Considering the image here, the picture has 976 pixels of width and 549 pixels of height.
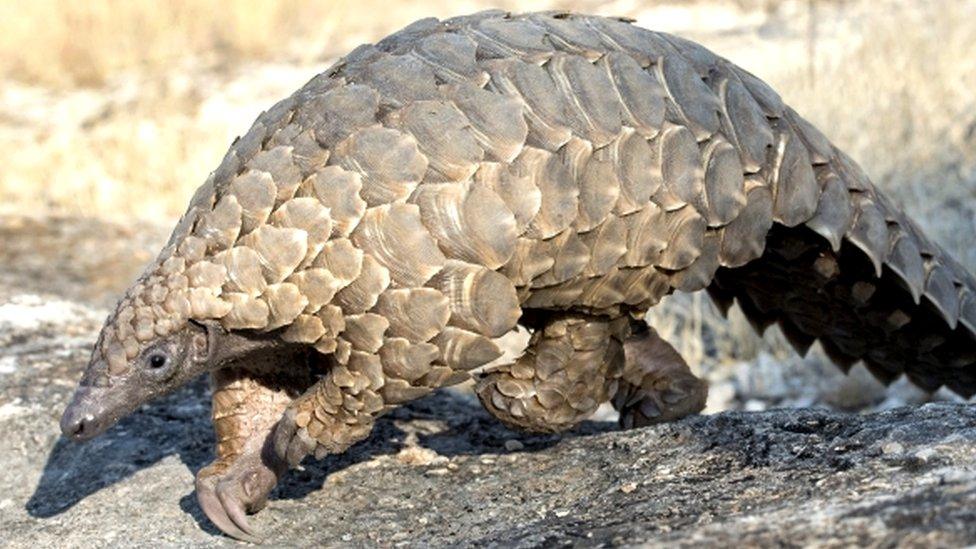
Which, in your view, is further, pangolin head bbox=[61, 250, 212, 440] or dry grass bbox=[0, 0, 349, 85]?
dry grass bbox=[0, 0, 349, 85]

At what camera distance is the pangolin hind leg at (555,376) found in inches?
156

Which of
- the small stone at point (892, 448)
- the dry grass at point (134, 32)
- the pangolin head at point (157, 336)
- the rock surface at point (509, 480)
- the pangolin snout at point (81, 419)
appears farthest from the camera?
the dry grass at point (134, 32)

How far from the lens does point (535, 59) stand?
3635 millimetres

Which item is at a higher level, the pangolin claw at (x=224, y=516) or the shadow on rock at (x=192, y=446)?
the shadow on rock at (x=192, y=446)

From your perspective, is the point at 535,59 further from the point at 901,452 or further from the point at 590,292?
the point at 901,452

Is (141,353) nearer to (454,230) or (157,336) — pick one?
(157,336)

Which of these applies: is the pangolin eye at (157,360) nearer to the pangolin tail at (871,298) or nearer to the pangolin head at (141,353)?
the pangolin head at (141,353)

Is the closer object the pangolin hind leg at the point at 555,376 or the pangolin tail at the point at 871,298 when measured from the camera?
the pangolin hind leg at the point at 555,376

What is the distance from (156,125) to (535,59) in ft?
28.0

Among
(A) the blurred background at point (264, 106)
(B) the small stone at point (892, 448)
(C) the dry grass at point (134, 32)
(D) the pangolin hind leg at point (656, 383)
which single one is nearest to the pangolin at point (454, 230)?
(D) the pangolin hind leg at point (656, 383)

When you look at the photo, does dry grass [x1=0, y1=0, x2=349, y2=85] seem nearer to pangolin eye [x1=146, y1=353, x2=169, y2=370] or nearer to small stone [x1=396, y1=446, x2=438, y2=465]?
small stone [x1=396, y1=446, x2=438, y2=465]

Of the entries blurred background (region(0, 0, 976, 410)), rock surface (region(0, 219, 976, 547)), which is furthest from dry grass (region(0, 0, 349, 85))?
rock surface (region(0, 219, 976, 547))

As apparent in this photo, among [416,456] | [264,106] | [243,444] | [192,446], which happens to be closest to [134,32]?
[264,106]

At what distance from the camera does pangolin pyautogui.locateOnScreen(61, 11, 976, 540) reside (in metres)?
3.43
